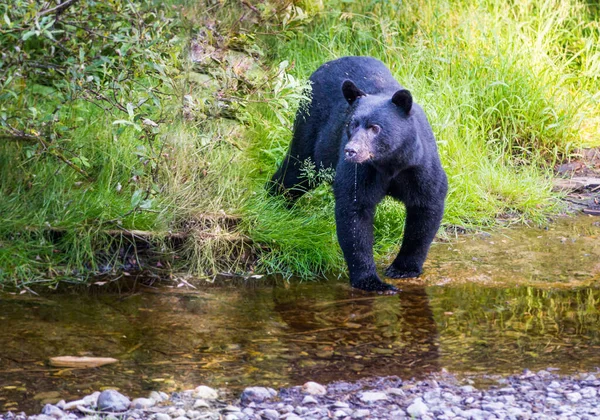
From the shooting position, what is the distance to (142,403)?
3.65m

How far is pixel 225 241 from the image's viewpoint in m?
5.66

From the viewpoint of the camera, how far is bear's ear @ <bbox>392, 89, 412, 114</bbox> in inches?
191

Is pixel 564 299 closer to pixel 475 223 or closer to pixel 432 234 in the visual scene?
pixel 432 234

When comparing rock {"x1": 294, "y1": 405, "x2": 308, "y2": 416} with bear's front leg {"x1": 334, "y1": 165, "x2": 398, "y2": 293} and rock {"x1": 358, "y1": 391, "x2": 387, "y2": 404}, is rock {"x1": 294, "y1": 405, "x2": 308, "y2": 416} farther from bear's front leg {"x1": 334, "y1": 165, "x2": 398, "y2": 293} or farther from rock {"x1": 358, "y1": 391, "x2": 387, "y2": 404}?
bear's front leg {"x1": 334, "y1": 165, "x2": 398, "y2": 293}

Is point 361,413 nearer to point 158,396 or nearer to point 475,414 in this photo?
point 475,414

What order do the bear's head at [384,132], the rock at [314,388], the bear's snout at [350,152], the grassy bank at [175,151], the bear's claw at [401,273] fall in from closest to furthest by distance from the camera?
the rock at [314,388] → the bear's snout at [350,152] → the bear's head at [384,132] → the grassy bank at [175,151] → the bear's claw at [401,273]

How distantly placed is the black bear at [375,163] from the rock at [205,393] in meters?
1.57

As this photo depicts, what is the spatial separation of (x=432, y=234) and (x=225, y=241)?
1367mm

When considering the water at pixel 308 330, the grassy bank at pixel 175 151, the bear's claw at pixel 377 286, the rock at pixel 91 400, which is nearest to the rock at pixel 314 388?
the water at pixel 308 330

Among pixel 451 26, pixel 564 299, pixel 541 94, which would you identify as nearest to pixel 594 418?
pixel 564 299

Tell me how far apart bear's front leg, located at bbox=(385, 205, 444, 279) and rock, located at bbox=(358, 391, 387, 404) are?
1.79 metres

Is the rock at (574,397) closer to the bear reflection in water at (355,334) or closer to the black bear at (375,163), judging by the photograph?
the bear reflection in water at (355,334)

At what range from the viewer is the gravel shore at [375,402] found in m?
3.53

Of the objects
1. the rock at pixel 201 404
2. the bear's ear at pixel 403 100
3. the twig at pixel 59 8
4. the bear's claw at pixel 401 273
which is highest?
the twig at pixel 59 8
